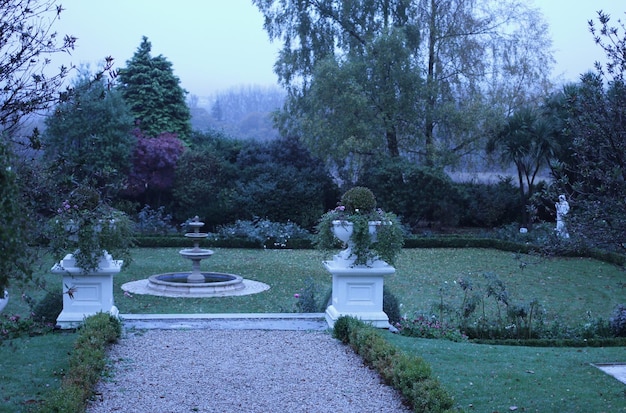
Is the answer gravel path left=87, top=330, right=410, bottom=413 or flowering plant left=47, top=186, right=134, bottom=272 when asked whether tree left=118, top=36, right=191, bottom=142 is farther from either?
gravel path left=87, top=330, right=410, bottom=413

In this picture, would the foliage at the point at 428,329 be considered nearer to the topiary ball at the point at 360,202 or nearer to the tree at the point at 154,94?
the topiary ball at the point at 360,202

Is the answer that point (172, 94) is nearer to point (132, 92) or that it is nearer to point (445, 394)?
point (132, 92)

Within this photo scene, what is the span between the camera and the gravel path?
5512 mm

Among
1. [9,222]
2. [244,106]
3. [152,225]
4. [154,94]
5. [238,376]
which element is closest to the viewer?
[9,222]

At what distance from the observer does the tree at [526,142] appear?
2223 centimetres

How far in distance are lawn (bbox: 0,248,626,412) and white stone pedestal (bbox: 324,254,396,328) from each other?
61 cm

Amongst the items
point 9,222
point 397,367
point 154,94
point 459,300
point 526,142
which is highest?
point 154,94

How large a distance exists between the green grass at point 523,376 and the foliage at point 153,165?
17978 mm

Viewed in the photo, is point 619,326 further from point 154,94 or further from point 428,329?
point 154,94

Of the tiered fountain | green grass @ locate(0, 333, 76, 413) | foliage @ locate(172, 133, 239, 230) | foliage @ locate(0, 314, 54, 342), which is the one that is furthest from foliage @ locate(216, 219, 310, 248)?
green grass @ locate(0, 333, 76, 413)

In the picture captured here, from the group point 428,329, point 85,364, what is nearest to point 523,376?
point 428,329

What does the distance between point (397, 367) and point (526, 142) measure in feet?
60.2

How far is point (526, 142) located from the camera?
22734 millimetres

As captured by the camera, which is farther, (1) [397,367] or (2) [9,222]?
(1) [397,367]
